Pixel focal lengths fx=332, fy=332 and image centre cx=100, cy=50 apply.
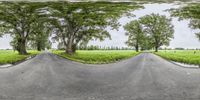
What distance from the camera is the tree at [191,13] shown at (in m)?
5.68

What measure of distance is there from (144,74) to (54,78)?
1.54m

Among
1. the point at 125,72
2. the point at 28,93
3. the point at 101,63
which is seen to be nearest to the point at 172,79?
the point at 125,72

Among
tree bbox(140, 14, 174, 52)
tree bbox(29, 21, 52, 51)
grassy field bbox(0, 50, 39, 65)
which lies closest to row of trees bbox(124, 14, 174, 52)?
tree bbox(140, 14, 174, 52)

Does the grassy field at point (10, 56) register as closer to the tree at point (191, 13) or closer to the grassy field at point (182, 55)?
the grassy field at point (182, 55)

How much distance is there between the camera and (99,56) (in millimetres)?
5660

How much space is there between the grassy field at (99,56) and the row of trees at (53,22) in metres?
0.13

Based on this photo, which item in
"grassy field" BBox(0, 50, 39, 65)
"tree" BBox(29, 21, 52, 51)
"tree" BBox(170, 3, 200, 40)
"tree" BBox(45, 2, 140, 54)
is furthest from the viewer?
"tree" BBox(170, 3, 200, 40)

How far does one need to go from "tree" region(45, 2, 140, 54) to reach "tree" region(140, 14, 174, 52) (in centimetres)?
33

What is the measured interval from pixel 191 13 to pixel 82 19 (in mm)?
1886

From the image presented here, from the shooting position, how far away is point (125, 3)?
5.76m

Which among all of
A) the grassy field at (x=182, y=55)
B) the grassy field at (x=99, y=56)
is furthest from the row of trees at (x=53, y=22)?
the grassy field at (x=182, y=55)

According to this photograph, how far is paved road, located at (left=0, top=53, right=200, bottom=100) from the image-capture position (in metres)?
5.44

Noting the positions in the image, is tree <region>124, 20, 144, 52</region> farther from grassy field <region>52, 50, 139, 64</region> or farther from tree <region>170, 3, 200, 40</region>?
tree <region>170, 3, 200, 40</region>

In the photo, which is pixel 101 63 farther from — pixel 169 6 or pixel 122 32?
pixel 169 6
